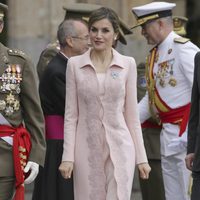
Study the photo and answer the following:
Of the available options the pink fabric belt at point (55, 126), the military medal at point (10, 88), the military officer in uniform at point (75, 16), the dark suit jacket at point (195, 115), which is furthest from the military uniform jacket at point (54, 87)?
the military medal at point (10, 88)

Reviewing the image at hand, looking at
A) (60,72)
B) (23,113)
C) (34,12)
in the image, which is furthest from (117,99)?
(34,12)

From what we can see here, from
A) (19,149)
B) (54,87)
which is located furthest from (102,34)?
(54,87)

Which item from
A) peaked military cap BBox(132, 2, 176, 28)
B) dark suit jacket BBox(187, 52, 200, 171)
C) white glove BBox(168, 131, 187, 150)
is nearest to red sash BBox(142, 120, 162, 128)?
white glove BBox(168, 131, 187, 150)

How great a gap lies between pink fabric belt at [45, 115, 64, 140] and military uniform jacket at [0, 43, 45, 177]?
145 cm

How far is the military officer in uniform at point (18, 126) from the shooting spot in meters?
6.64

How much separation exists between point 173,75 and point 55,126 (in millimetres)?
1140

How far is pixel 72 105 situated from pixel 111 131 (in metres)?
0.31

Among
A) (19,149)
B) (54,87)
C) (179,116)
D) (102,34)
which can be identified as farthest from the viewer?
(179,116)

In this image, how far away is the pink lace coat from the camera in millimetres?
6988

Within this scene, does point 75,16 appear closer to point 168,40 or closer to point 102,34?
point 168,40

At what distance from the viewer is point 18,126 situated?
6.73 meters

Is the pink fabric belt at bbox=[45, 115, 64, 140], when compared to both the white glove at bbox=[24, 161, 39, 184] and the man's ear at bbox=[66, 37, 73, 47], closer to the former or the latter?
the man's ear at bbox=[66, 37, 73, 47]

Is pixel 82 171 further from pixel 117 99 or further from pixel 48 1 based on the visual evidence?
pixel 48 1

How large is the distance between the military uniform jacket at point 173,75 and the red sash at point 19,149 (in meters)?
2.26
